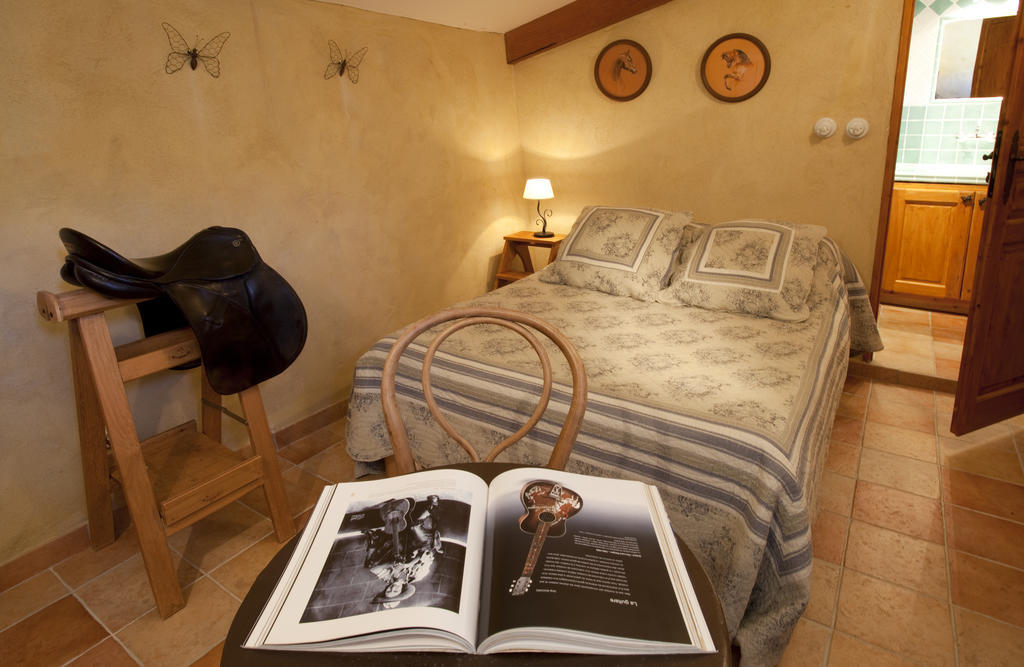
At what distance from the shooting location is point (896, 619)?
1575 mm

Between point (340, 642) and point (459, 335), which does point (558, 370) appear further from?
point (340, 642)

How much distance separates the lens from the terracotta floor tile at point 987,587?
158 cm

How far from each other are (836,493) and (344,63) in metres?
2.74

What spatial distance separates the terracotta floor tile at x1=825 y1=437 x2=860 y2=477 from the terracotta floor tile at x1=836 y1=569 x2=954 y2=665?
23.1 inches

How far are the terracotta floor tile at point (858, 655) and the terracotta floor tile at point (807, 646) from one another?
2 cm

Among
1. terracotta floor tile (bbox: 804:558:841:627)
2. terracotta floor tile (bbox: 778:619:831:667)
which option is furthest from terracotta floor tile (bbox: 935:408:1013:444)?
terracotta floor tile (bbox: 778:619:831:667)

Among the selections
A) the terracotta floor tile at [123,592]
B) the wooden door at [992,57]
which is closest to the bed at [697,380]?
the terracotta floor tile at [123,592]

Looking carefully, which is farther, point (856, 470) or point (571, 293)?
point (571, 293)

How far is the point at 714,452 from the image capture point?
4.72 ft

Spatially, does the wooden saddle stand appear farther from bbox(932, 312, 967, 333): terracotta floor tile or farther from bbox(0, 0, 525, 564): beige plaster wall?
bbox(932, 312, 967, 333): terracotta floor tile

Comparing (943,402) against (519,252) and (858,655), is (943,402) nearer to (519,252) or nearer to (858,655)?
(858,655)

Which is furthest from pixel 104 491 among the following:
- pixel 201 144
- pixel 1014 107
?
pixel 1014 107

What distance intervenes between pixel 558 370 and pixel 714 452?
555mm

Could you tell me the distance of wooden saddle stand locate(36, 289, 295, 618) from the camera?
5.01 feet
